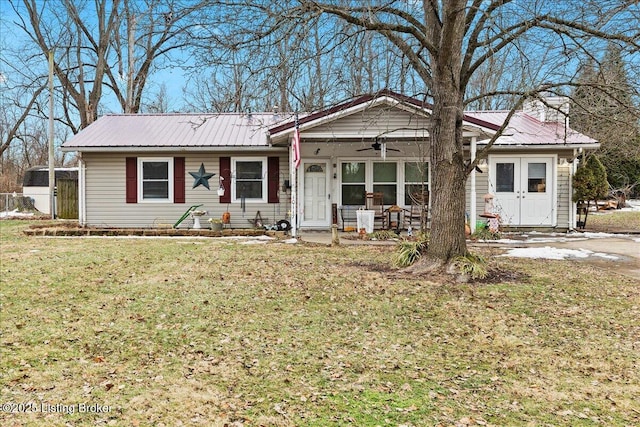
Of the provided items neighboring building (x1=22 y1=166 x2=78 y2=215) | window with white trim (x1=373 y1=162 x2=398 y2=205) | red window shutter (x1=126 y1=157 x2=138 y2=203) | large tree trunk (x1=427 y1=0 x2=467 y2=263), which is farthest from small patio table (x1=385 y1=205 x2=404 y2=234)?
neighboring building (x1=22 y1=166 x2=78 y2=215)

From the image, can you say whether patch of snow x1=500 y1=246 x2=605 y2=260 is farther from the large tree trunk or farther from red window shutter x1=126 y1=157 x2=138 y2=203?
red window shutter x1=126 y1=157 x2=138 y2=203

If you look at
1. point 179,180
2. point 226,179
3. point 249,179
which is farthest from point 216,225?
point 179,180

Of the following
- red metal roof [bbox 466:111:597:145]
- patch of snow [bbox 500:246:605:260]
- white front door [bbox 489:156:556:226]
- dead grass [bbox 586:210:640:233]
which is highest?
red metal roof [bbox 466:111:597:145]

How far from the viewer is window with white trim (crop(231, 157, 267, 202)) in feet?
45.7

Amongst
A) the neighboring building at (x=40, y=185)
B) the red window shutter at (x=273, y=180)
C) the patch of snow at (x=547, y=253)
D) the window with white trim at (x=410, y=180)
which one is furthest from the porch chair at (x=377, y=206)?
the neighboring building at (x=40, y=185)

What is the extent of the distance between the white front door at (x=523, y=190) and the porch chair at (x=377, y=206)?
3.29 metres

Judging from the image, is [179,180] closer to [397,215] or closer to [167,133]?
[167,133]

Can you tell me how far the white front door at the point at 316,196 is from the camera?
13.9 metres

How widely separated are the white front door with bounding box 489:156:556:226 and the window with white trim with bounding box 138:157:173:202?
31.3ft

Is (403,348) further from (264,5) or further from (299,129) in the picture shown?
(299,129)

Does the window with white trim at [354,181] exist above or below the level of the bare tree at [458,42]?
below

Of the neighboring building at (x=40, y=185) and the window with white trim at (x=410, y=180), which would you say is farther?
the neighboring building at (x=40, y=185)

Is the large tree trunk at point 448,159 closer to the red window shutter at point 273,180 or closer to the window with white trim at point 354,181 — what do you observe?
the window with white trim at point 354,181

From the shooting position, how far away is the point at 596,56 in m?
6.60
